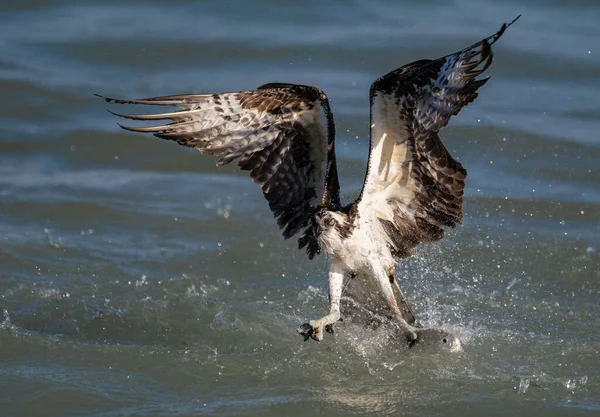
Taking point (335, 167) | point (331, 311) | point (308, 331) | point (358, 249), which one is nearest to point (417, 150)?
point (335, 167)

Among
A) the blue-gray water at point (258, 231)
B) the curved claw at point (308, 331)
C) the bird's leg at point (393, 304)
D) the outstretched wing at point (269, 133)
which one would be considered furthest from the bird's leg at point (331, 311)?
the outstretched wing at point (269, 133)

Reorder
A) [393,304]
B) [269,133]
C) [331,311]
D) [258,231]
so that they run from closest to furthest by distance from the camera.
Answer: [331,311] → [393,304] → [269,133] → [258,231]

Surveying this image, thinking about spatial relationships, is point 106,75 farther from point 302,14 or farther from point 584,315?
point 584,315

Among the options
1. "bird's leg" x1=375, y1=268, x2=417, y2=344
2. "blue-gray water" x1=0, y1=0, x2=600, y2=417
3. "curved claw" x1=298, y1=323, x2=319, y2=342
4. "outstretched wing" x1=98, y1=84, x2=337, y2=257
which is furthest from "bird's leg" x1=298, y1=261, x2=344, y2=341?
"outstretched wing" x1=98, y1=84, x2=337, y2=257

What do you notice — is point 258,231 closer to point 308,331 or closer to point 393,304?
point 393,304

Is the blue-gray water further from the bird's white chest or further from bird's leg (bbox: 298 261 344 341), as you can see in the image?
the bird's white chest

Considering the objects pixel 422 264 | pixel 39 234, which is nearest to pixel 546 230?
pixel 422 264

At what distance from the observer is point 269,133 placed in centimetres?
667

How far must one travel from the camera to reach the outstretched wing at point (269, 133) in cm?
645

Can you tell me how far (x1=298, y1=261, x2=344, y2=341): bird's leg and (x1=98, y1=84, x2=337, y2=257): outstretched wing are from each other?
0.50m

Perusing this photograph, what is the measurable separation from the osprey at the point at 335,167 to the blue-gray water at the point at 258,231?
1.83ft

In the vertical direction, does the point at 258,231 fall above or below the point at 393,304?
above

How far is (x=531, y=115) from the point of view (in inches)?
404

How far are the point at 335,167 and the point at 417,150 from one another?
55cm
